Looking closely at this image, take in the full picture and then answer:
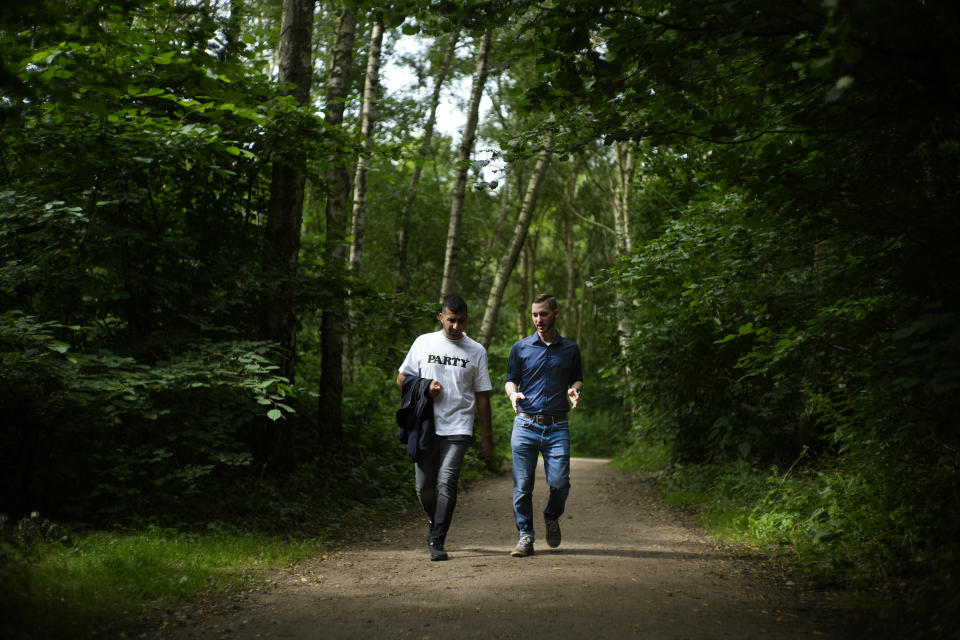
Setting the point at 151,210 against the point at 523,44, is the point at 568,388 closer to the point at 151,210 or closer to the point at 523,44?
the point at 523,44

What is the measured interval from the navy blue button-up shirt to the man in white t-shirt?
0.37 metres

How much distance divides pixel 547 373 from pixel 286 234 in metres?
4.06

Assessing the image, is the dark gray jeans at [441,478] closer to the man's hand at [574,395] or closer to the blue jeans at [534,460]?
the blue jeans at [534,460]

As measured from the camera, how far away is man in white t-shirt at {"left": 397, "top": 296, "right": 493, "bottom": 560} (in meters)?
6.38

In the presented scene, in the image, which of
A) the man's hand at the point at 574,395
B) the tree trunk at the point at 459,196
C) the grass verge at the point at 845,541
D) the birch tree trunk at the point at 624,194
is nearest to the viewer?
the grass verge at the point at 845,541

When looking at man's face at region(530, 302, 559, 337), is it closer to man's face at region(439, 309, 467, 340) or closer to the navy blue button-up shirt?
the navy blue button-up shirt

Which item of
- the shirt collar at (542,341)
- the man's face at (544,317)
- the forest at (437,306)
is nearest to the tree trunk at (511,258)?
the forest at (437,306)

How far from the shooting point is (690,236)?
9.20 metres

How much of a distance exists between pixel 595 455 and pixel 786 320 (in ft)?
75.6

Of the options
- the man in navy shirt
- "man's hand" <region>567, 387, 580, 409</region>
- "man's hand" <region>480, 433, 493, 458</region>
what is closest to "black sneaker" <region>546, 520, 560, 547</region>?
the man in navy shirt

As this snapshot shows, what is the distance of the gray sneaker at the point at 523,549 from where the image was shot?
255 inches

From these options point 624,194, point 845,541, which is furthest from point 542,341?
point 624,194

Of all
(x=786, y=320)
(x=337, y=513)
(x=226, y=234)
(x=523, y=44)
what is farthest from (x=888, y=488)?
(x=226, y=234)

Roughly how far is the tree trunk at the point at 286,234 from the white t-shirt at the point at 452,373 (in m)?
2.51
